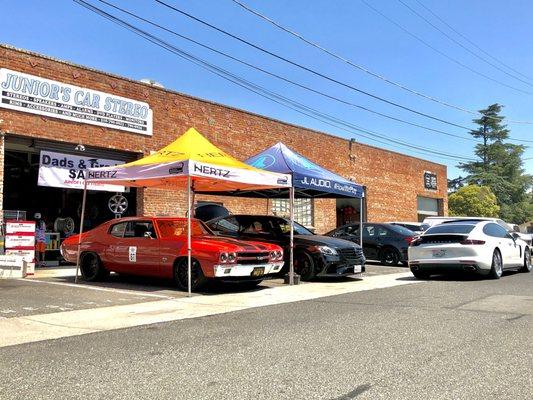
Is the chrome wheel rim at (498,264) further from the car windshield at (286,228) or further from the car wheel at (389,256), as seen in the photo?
the car wheel at (389,256)

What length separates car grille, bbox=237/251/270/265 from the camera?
10234 millimetres

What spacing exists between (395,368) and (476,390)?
2.56ft

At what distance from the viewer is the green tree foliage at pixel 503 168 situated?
79.9 m

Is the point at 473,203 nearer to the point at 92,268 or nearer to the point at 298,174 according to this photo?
the point at 298,174

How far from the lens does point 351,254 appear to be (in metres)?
12.7

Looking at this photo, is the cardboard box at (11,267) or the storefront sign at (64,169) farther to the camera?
the storefront sign at (64,169)

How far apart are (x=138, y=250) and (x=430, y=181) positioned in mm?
26754

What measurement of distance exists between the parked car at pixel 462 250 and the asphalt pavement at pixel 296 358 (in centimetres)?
420

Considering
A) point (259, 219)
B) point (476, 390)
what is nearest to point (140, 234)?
point (259, 219)

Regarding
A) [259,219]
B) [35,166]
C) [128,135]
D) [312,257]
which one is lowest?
[312,257]

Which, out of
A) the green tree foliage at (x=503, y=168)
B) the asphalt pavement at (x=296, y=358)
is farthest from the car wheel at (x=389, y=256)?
the green tree foliage at (x=503, y=168)

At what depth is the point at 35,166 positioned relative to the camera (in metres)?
16.3

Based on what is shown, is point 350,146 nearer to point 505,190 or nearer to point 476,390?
point 476,390

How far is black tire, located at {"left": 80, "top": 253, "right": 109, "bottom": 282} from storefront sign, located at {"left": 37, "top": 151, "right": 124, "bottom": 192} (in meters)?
3.41
